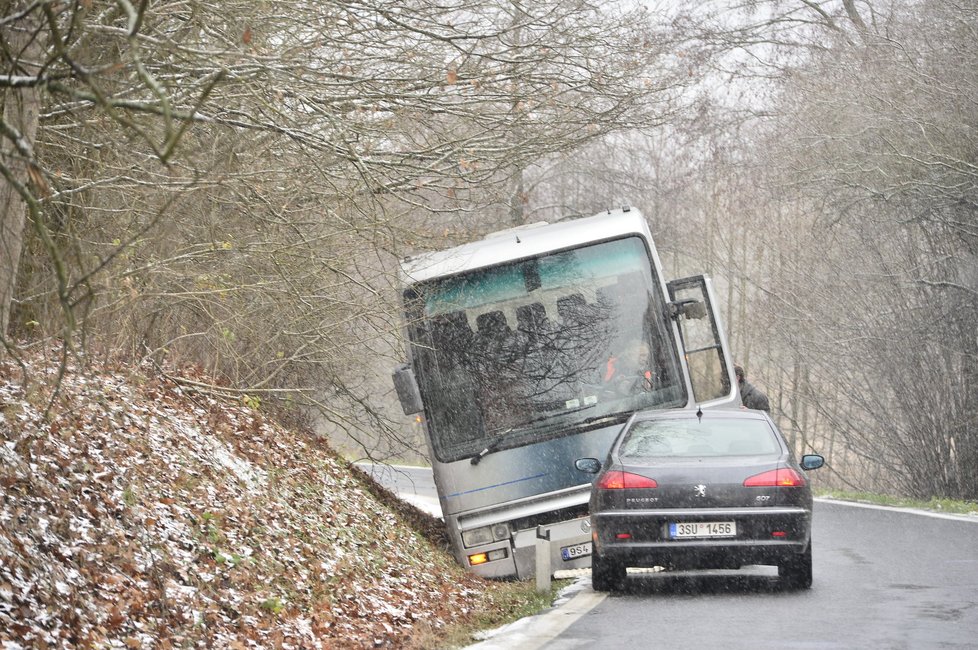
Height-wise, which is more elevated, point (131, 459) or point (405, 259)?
point (405, 259)

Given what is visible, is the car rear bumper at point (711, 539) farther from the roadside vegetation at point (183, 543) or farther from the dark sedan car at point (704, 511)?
the roadside vegetation at point (183, 543)

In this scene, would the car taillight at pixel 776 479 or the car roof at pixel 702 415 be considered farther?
the car roof at pixel 702 415

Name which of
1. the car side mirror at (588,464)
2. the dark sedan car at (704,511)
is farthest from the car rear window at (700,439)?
the car side mirror at (588,464)

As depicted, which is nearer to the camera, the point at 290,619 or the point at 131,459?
the point at 290,619

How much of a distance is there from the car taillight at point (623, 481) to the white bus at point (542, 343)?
2.25 metres

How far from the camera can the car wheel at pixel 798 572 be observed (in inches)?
440

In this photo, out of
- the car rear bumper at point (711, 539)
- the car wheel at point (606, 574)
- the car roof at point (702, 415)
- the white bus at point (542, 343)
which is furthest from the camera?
the white bus at point (542, 343)

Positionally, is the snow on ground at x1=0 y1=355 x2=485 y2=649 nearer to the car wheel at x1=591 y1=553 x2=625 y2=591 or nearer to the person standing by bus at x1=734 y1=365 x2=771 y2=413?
the car wheel at x1=591 y1=553 x2=625 y2=591

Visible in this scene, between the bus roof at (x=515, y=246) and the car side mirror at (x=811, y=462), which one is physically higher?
the bus roof at (x=515, y=246)

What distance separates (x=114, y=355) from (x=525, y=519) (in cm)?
420

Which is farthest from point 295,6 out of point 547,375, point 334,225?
point 547,375

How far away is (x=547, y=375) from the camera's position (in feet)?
45.9

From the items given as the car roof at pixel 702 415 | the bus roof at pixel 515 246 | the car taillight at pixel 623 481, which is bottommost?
the car taillight at pixel 623 481

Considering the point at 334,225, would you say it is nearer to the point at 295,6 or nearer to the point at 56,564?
the point at 295,6
